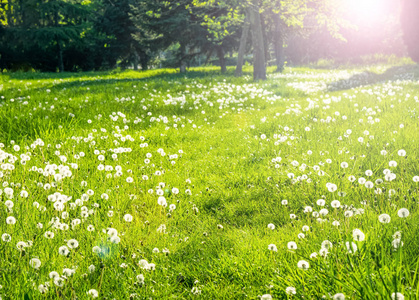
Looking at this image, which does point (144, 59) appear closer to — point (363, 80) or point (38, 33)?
point (38, 33)

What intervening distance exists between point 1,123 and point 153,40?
18.8 meters

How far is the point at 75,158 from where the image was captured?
411cm

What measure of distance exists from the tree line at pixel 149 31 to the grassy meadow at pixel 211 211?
12.1 m

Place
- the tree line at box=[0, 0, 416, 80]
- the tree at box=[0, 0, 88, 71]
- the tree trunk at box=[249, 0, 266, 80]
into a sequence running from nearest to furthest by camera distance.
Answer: the tree trunk at box=[249, 0, 266, 80] < the tree line at box=[0, 0, 416, 80] < the tree at box=[0, 0, 88, 71]

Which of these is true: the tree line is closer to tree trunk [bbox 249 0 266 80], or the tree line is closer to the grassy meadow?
tree trunk [bbox 249 0 266 80]

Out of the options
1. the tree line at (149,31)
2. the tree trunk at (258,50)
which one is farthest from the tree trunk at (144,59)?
the tree trunk at (258,50)

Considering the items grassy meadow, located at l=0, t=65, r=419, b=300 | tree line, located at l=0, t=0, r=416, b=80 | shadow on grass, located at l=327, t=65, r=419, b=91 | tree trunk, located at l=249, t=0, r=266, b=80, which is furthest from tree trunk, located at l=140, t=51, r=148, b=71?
grassy meadow, located at l=0, t=65, r=419, b=300

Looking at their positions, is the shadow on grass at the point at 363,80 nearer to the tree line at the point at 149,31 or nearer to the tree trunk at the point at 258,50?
the tree line at the point at 149,31

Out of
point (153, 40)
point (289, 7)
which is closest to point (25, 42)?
point (153, 40)

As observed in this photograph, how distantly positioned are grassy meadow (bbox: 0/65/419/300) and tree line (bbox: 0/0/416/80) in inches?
475

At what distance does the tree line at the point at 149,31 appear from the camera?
59.6 feet

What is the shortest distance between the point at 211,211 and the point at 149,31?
817 inches

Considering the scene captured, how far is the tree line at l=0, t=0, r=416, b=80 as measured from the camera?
18156 millimetres

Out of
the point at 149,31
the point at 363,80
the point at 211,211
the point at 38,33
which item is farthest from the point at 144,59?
the point at 211,211
